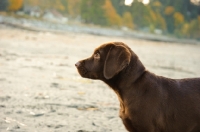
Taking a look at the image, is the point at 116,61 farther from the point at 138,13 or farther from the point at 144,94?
the point at 138,13

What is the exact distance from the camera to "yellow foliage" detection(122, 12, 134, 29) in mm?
86200

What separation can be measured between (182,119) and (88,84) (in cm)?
498

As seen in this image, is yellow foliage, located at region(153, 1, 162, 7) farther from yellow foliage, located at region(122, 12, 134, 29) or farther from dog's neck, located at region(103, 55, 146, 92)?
dog's neck, located at region(103, 55, 146, 92)

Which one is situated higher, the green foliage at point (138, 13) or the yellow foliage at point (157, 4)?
the yellow foliage at point (157, 4)

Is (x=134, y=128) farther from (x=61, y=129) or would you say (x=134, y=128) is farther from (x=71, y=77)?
(x=71, y=77)

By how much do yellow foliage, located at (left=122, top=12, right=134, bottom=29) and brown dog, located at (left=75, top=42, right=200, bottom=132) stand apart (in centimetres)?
8196

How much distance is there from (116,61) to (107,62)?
121mm

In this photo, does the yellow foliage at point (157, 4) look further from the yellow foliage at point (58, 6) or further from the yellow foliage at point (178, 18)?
the yellow foliage at point (58, 6)

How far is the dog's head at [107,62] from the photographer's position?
13.9 feet

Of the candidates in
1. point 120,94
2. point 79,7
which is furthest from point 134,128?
point 79,7


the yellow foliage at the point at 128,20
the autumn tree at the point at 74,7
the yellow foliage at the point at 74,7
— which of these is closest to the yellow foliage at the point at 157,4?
the yellow foliage at the point at 128,20

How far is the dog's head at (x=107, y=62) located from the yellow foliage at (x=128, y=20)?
8187 centimetres

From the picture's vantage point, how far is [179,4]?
105 metres

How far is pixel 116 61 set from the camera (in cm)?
427
